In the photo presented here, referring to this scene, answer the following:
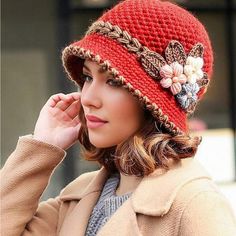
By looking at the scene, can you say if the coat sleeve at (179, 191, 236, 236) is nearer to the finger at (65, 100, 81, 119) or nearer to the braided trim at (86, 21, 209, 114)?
the braided trim at (86, 21, 209, 114)

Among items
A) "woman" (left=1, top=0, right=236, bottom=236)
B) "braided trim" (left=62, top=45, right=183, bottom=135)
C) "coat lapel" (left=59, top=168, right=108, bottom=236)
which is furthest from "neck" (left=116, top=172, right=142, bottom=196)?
"braided trim" (left=62, top=45, right=183, bottom=135)

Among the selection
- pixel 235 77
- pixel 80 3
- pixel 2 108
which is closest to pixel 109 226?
pixel 2 108

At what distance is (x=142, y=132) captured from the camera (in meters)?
1.95

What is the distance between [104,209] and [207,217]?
1.53 ft

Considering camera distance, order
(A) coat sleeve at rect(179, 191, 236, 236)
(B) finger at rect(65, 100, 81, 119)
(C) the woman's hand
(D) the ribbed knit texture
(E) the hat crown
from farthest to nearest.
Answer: (B) finger at rect(65, 100, 81, 119), (C) the woman's hand, (D) the ribbed knit texture, (E) the hat crown, (A) coat sleeve at rect(179, 191, 236, 236)

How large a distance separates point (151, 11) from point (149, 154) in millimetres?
488

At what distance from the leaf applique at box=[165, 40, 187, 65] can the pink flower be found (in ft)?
0.06

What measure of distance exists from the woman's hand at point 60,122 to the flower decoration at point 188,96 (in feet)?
1.63

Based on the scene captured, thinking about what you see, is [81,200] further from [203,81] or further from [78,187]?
[203,81]

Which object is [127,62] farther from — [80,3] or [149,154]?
[80,3]

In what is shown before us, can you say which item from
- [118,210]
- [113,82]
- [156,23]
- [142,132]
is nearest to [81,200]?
[118,210]

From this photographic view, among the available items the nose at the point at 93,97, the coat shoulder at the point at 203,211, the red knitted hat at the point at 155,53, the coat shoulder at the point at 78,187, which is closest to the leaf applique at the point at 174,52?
the red knitted hat at the point at 155,53

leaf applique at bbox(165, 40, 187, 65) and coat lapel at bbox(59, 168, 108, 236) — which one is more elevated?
leaf applique at bbox(165, 40, 187, 65)

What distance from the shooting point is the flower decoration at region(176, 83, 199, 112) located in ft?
6.40
